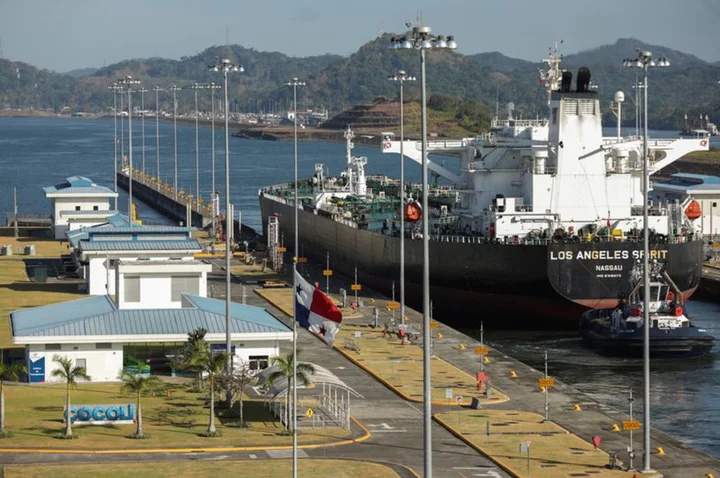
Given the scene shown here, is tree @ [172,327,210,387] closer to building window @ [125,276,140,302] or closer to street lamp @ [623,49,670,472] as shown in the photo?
building window @ [125,276,140,302]

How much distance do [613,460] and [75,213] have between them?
80480 mm

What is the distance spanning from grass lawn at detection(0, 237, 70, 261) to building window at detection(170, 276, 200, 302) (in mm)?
38373

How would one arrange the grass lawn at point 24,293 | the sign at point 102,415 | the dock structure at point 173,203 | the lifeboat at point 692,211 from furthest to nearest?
the dock structure at point 173,203 < the lifeboat at point 692,211 < the grass lawn at point 24,293 < the sign at point 102,415

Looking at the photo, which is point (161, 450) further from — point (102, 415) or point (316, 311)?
point (316, 311)

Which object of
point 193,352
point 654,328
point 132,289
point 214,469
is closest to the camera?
point 214,469

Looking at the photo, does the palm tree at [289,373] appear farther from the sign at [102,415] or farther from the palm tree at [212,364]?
the sign at [102,415]

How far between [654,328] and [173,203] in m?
101

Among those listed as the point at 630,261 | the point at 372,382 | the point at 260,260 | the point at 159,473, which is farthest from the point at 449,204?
the point at 159,473

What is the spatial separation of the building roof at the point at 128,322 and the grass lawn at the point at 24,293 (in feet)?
31.4

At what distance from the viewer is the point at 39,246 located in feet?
373

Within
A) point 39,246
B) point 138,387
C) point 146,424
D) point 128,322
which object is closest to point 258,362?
point 128,322

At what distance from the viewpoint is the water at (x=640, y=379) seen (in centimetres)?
5344

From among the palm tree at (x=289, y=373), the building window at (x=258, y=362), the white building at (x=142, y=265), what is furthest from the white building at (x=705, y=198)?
the palm tree at (x=289, y=373)

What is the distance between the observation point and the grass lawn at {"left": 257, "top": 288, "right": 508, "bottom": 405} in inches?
2137
